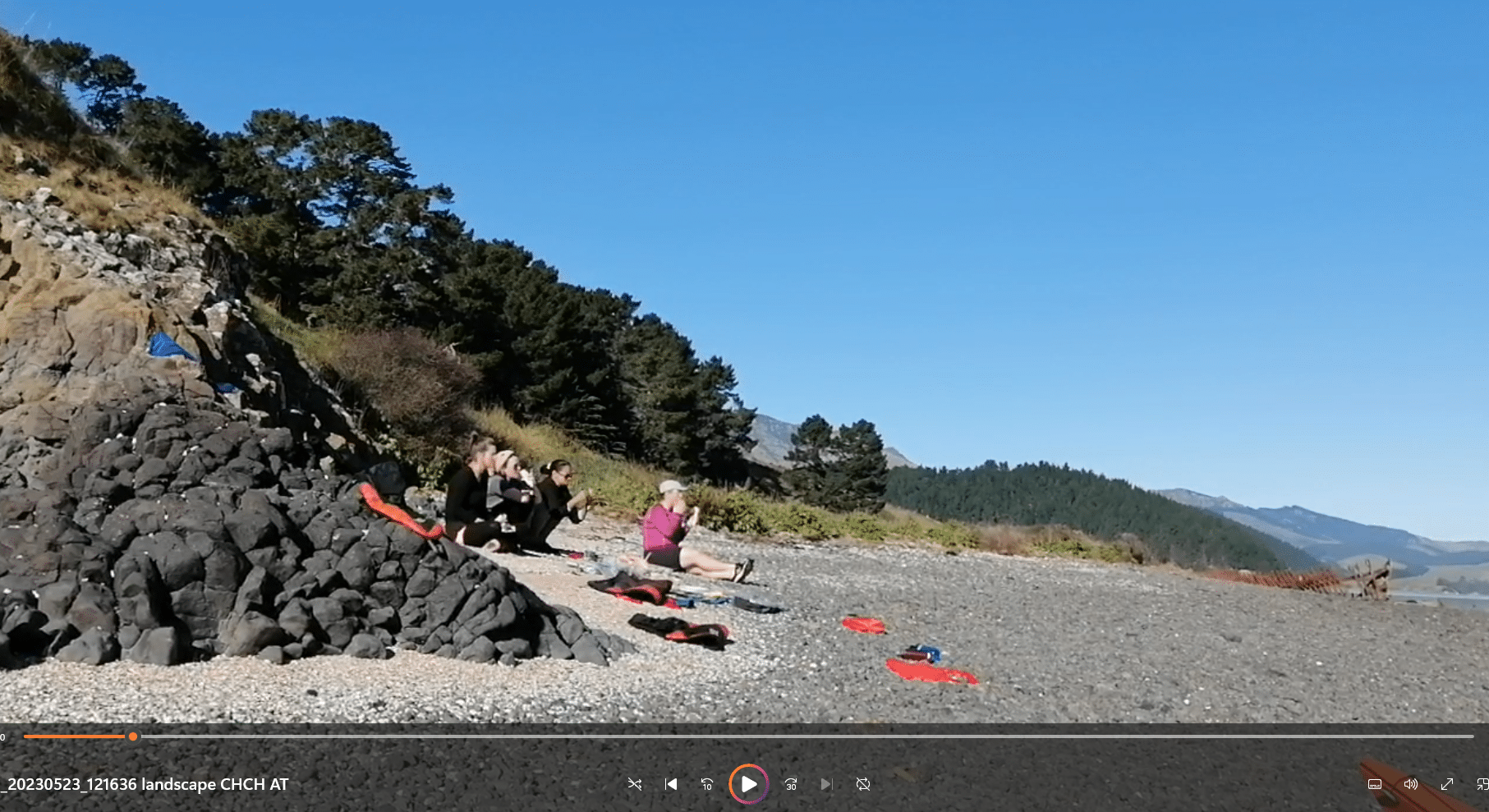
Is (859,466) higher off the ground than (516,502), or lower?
higher

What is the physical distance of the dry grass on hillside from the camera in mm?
12727

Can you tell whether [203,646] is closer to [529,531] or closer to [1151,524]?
[529,531]

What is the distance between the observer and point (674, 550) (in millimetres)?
12086

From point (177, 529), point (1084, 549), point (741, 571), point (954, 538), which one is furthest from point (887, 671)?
point (1084, 549)

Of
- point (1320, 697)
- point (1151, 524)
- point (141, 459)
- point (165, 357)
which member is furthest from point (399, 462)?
point (1151, 524)

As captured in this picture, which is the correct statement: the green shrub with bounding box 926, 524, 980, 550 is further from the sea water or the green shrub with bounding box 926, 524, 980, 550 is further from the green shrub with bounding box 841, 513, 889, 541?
the sea water

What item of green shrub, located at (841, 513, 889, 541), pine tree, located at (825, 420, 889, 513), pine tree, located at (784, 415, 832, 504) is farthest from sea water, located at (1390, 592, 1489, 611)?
pine tree, located at (784, 415, 832, 504)

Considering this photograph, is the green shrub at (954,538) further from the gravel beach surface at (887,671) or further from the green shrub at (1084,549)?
the gravel beach surface at (887,671)

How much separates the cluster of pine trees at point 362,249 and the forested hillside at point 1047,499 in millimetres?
25120

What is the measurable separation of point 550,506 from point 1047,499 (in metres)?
57.6

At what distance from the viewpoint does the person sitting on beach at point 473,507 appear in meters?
11.3

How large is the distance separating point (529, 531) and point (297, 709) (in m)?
6.24

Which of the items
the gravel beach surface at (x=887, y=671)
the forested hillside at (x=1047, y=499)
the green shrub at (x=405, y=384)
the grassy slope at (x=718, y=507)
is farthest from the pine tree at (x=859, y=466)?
the gravel beach surface at (x=887, y=671)

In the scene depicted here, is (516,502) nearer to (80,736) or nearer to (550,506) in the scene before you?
(550,506)
